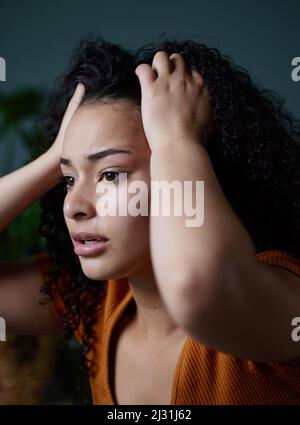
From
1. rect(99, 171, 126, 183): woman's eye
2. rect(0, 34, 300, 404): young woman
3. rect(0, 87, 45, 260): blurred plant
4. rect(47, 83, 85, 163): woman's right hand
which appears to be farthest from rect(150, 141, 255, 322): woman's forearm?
rect(0, 87, 45, 260): blurred plant

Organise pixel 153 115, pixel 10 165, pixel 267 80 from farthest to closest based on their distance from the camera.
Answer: pixel 10 165 → pixel 267 80 → pixel 153 115

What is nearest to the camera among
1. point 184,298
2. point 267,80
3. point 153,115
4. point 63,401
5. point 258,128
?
point 184,298

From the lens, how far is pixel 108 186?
74 centimetres

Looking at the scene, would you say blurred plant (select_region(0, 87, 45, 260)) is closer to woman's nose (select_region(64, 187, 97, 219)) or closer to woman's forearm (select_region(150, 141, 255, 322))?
woman's nose (select_region(64, 187, 97, 219))

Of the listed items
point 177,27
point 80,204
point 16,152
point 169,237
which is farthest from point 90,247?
point 16,152

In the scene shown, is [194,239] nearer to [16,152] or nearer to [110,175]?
[110,175]

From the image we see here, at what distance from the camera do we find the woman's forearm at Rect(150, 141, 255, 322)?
1.85 feet

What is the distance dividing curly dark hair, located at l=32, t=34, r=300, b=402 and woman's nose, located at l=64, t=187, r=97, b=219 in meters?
0.15

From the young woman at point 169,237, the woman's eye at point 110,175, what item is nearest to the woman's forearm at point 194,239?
the young woman at point 169,237

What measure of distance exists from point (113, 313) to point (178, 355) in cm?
16

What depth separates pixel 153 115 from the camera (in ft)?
2.24

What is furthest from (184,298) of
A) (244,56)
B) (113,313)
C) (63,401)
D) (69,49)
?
(63,401)

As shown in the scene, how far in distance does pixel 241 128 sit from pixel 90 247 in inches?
9.9
